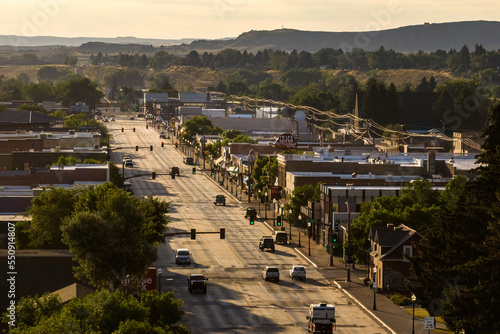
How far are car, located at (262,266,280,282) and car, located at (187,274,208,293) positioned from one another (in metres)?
6.38

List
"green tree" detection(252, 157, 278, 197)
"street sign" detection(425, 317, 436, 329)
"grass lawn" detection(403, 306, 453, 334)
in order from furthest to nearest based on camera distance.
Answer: "green tree" detection(252, 157, 278, 197)
"grass lawn" detection(403, 306, 453, 334)
"street sign" detection(425, 317, 436, 329)

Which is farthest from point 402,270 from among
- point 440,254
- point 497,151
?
point 497,151

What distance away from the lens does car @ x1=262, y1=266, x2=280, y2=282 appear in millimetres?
84500

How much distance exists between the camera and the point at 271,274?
3327 inches

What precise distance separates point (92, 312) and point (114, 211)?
22.0 meters

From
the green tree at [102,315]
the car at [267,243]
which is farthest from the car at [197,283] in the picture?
the green tree at [102,315]

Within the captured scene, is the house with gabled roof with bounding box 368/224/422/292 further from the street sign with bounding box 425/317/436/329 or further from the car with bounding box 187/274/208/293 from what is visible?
the street sign with bounding box 425/317/436/329

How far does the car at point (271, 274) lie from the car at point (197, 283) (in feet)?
20.9

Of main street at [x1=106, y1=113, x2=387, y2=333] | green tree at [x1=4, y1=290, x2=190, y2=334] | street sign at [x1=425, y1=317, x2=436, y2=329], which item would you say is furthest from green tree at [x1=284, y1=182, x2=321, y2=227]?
green tree at [x1=4, y1=290, x2=190, y2=334]

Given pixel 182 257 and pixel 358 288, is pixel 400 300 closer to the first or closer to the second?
pixel 358 288

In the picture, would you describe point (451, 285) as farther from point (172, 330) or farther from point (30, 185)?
point (30, 185)

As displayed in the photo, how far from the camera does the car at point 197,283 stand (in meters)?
79.2

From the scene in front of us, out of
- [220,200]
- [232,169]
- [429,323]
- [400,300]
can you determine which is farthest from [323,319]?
[232,169]

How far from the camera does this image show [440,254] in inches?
2657
